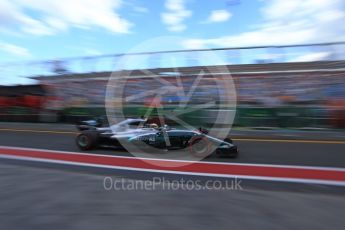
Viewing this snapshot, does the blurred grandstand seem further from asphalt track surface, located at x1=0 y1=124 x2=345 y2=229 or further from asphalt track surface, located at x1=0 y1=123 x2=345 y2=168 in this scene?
asphalt track surface, located at x1=0 y1=124 x2=345 y2=229

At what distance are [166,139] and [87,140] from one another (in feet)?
6.94

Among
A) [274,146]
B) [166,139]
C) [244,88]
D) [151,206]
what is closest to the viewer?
[151,206]

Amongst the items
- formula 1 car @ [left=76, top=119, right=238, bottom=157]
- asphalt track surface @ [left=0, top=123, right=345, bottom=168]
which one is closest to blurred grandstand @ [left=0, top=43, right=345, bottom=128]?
asphalt track surface @ [left=0, top=123, right=345, bottom=168]

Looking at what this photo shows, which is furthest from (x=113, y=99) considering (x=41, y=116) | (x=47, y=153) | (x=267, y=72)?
(x=47, y=153)

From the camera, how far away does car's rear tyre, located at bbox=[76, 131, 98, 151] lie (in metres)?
8.61

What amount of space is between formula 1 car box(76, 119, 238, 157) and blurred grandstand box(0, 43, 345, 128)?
5.98 m

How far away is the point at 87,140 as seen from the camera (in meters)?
8.68

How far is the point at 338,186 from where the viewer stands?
208 inches

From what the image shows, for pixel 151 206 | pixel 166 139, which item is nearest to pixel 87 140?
pixel 166 139

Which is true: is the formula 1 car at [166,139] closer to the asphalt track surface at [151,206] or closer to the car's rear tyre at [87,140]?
the car's rear tyre at [87,140]

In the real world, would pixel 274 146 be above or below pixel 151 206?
above

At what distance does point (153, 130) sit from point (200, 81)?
8547 mm

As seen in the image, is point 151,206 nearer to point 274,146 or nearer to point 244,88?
point 274,146

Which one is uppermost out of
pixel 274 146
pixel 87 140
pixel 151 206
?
pixel 87 140
